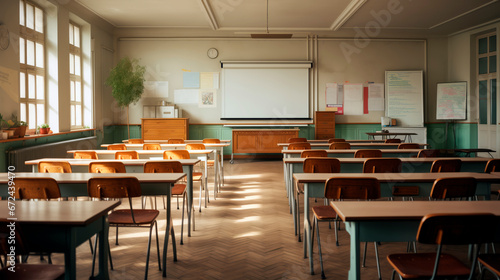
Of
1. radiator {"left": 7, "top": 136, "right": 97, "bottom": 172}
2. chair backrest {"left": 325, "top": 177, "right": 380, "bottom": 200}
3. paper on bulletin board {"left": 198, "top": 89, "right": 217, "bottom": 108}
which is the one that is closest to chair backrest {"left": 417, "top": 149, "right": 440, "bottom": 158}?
chair backrest {"left": 325, "top": 177, "right": 380, "bottom": 200}

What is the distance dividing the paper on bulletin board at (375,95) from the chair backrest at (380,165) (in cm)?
792

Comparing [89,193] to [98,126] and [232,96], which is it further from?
[232,96]

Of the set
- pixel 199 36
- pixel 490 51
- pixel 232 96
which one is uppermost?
pixel 199 36

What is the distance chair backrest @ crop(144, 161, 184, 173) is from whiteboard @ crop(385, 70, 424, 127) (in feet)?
29.9

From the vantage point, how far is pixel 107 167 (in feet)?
12.5

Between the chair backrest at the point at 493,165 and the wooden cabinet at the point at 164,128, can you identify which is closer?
the chair backrest at the point at 493,165

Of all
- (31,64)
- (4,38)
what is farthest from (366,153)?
(31,64)

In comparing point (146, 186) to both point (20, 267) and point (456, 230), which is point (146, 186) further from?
point (456, 230)

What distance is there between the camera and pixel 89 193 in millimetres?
2941

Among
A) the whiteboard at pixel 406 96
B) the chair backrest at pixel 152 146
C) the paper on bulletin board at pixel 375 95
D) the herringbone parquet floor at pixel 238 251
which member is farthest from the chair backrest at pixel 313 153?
the whiteboard at pixel 406 96

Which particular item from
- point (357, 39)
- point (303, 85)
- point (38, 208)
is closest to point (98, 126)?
point (303, 85)

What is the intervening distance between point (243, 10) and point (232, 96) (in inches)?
109

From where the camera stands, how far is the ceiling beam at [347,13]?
Result: 8587 mm

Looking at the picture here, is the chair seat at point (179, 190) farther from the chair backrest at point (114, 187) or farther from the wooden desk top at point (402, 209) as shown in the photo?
the wooden desk top at point (402, 209)
